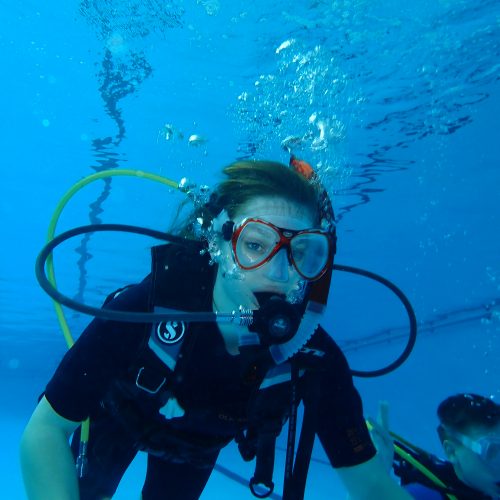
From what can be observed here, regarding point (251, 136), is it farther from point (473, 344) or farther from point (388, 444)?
point (473, 344)

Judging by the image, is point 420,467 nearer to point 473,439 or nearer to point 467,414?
point 473,439

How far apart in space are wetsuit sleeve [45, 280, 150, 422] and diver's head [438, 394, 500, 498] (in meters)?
3.29

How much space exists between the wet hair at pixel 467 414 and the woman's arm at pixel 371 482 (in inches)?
62.6

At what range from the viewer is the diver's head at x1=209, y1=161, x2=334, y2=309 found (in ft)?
10.1

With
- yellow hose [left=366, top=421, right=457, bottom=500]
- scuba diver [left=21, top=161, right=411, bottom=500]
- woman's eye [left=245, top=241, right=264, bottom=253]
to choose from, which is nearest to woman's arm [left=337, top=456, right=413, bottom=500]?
scuba diver [left=21, top=161, right=411, bottom=500]

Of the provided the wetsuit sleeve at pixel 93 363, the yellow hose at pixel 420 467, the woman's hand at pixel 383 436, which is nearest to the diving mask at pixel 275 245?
the wetsuit sleeve at pixel 93 363

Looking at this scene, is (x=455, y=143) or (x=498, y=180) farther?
(x=498, y=180)

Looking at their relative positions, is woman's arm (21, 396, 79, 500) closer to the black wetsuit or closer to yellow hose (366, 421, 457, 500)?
the black wetsuit

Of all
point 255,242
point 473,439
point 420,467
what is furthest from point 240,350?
point 473,439

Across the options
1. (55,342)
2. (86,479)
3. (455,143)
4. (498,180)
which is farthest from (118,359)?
(55,342)

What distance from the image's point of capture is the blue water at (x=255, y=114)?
787 cm

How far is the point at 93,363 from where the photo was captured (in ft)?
8.87

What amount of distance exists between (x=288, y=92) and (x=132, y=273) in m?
12.0

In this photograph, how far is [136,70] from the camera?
855cm
